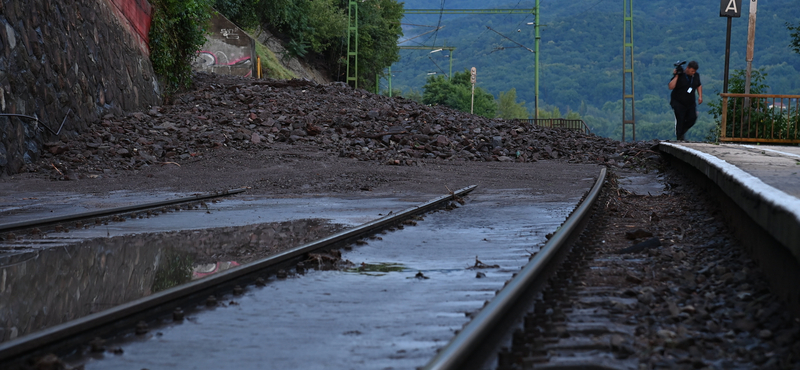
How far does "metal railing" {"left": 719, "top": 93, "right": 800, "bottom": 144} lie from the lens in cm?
1850

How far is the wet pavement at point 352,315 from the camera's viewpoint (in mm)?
2871

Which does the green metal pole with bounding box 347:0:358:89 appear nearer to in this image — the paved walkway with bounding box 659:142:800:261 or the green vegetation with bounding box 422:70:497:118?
the green vegetation with bounding box 422:70:497:118

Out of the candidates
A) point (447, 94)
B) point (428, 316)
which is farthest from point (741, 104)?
point (447, 94)

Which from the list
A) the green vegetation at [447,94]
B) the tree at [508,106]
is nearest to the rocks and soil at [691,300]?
the green vegetation at [447,94]

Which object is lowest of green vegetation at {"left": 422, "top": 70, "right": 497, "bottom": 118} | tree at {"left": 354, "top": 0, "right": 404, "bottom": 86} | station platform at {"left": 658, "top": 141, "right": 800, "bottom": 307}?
station platform at {"left": 658, "top": 141, "right": 800, "bottom": 307}

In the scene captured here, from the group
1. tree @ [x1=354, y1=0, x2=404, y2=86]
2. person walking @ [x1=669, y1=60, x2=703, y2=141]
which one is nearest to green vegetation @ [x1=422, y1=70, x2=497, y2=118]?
tree @ [x1=354, y1=0, x2=404, y2=86]

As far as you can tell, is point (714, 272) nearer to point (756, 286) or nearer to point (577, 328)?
point (756, 286)

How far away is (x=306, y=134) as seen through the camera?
1856 centimetres

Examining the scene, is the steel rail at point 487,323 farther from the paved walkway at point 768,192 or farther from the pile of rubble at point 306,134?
the pile of rubble at point 306,134

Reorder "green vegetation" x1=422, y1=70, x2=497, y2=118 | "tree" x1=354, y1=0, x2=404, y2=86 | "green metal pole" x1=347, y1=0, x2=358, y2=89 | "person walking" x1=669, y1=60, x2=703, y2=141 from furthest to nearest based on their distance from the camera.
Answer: "green vegetation" x1=422, y1=70, x2=497, y2=118 → "tree" x1=354, y1=0, x2=404, y2=86 → "green metal pole" x1=347, y1=0, x2=358, y2=89 → "person walking" x1=669, y1=60, x2=703, y2=141

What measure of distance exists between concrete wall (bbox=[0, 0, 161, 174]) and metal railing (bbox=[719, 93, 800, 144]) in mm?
14637

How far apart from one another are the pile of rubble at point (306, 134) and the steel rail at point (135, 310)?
957 centimetres

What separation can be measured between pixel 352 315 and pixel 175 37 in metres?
21.2

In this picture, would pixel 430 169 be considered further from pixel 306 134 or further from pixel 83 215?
pixel 83 215
